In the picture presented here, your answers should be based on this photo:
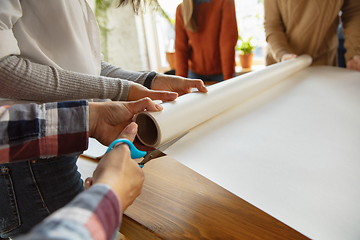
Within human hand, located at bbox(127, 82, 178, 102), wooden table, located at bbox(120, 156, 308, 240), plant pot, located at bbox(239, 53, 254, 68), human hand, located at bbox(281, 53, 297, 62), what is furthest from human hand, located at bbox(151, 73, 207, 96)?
plant pot, located at bbox(239, 53, 254, 68)

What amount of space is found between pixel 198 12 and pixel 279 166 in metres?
1.48

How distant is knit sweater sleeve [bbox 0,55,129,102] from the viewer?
1.59 feet

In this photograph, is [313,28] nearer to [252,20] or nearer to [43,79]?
[43,79]

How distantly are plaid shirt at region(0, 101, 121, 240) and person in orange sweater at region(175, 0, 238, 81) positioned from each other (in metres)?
1.41

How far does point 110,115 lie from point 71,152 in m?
0.15

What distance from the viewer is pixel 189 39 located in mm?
1856

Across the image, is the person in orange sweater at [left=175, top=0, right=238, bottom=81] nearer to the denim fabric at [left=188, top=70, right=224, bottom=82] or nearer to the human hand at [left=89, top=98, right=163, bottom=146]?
the denim fabric at [left=188, top=70, right=224, bottom=82]

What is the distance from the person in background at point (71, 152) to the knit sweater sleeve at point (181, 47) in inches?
55.8

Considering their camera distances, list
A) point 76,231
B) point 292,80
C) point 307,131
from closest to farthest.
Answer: point 76,231, point 307,131, point 292,80

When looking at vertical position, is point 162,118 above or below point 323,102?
above

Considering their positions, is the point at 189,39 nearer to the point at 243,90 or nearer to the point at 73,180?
the point at 243,90

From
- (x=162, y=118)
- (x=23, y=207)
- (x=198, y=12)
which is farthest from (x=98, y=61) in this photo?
(x=198, y=12)

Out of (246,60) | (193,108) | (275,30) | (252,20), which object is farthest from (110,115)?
(252,20)

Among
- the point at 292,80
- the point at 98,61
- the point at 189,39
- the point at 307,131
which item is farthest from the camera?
the point at 189,39
